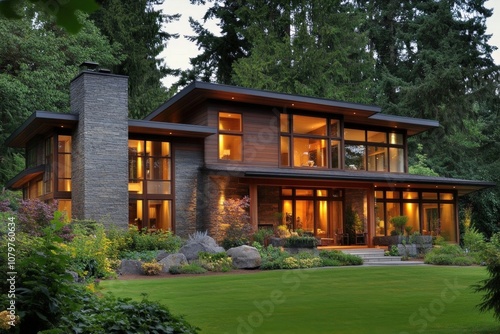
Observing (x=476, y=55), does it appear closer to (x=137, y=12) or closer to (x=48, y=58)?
(x=137, y=12)

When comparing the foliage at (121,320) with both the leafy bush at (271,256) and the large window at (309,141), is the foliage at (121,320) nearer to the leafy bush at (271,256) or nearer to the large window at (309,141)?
the leafy bush at (271,256)

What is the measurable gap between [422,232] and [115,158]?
14.6m

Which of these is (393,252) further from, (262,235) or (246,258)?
(246,258)

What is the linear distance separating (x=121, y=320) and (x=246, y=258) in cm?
1246

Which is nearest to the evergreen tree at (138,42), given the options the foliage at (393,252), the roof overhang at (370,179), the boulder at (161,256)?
the roof overhang at (370,179)

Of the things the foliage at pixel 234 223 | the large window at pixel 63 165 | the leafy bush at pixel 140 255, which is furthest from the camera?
the large window at pixel 63 165

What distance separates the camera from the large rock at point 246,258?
58.1 ft

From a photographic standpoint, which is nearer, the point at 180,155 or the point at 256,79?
the point at 180,155

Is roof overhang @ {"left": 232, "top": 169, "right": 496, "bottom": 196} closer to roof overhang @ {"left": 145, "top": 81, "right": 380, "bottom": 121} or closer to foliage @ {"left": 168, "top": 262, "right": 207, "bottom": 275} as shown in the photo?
roof overhang @ {"left": 145, "top": 81, "right": 380, "bottom": 121}

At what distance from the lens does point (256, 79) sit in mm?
34125

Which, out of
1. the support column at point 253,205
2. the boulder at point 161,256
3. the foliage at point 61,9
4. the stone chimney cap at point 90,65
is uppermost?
the stone chimney cap at point 90,65

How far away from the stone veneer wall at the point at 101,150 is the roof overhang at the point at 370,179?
4.63m

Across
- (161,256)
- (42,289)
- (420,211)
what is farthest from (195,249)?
(42,289)

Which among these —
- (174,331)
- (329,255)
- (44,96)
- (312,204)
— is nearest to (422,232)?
(312,204)
